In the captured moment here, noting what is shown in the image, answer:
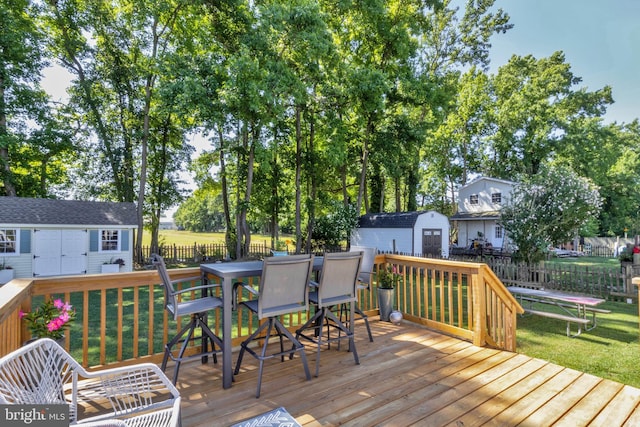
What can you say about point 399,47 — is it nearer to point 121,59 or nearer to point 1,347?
point 121,59

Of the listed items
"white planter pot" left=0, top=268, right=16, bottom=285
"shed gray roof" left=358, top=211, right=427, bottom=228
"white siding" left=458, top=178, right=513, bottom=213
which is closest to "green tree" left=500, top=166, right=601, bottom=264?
"shed gray roof" left=358, top=211, right=427, bottom=228

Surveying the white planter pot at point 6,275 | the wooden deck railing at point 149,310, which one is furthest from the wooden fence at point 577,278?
the white planter pot at point 6,275

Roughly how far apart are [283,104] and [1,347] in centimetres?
1380

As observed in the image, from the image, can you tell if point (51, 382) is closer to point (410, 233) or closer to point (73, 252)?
point (73, 252)

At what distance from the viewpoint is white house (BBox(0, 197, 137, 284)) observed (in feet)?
34.6

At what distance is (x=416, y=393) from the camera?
267cm

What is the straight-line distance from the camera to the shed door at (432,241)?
47.2 feet

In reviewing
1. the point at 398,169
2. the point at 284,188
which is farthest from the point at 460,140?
the point at 284,188

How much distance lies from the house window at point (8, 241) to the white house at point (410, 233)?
1353 cm

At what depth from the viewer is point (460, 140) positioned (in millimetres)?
24750

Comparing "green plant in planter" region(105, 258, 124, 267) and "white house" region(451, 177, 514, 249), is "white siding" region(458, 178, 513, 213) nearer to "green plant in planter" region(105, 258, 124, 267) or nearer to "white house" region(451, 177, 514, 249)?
"white house" region(451, 177, 514, 249)

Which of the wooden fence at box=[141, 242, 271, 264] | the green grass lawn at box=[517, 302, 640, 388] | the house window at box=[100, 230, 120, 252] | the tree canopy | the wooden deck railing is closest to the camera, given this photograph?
the wooden deck railing

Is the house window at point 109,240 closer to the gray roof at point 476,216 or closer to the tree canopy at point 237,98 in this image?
the tree canopy at point 237,98

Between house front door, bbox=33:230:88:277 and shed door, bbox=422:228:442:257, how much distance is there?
43.8 ft
